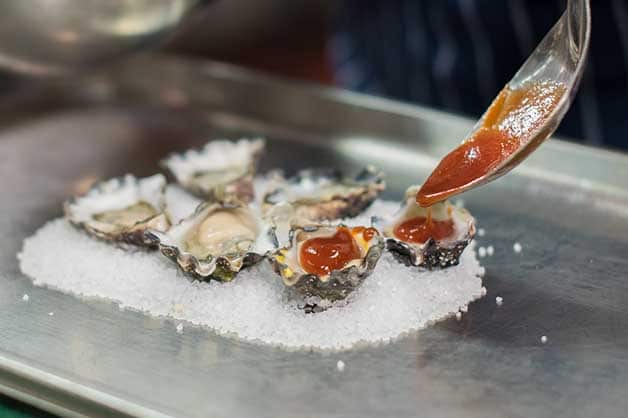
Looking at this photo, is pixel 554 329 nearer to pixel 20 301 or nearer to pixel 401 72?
pixel 20 301

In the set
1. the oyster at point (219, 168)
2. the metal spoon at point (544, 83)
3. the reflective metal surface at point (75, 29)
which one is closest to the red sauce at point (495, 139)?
the metal spoon at point (544, 83)

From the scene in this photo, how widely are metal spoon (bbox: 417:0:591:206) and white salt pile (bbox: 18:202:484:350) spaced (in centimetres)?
9

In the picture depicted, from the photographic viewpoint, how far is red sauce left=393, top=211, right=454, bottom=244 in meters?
1.04

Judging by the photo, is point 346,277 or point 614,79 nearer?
point 346,277

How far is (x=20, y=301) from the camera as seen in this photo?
1021 mm

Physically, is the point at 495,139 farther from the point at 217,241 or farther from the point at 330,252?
the point at 217,241

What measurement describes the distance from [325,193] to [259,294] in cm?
21

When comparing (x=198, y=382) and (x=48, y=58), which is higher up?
(x=48, y=58)

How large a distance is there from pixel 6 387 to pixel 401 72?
0.96 metres

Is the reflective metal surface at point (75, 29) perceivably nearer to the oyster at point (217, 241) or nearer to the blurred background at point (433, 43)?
the blurred background at point (433, 43)

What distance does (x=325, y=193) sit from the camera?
1.17 meters

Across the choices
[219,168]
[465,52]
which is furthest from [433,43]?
[219,168]

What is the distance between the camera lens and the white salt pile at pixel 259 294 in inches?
37.3

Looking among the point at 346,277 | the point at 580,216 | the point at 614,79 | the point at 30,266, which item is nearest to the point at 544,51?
the point at 580,216
